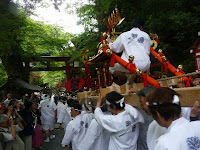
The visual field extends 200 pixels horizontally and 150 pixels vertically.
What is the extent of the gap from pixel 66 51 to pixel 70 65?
28.8 feet

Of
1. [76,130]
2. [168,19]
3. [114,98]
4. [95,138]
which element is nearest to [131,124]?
[114,98]

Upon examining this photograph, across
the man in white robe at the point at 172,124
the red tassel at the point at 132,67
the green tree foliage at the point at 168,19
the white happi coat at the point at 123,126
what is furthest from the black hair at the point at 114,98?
the green tree foliage at the point at 168,19

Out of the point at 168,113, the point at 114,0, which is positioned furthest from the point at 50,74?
the point at 168,113

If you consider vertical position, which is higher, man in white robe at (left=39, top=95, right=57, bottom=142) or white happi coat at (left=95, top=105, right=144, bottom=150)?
white happi coat at (left=95, top=105, right=144, bottom=150)

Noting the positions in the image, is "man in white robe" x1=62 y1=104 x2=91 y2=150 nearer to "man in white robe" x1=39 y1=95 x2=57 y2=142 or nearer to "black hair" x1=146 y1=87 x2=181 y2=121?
"black hair" x1=146 y1=87 x2=181 y2=121

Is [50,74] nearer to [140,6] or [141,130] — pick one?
[140,6]

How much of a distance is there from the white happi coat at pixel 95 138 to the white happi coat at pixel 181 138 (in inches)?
92.3

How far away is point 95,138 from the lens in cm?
369

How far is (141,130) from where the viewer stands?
3412 millimetres

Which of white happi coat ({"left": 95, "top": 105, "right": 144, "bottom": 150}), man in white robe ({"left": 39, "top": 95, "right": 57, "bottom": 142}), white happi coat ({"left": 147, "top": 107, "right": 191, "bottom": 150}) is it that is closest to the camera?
white happi coat ({"left": 147, "top": 107, "right": 191, "bottom": 150})

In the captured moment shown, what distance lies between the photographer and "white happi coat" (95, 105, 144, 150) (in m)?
2.74


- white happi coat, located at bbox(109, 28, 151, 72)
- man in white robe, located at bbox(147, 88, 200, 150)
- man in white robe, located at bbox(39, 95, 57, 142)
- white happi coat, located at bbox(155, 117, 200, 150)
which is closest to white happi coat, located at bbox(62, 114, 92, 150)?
white happi coat, located at bbox(109, 28, 151, 72)

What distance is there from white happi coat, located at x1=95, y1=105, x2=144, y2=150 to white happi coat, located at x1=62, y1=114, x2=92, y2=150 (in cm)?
159

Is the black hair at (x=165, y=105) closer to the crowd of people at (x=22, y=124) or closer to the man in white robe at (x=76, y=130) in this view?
the man in white robe at (x=76, y=130)
